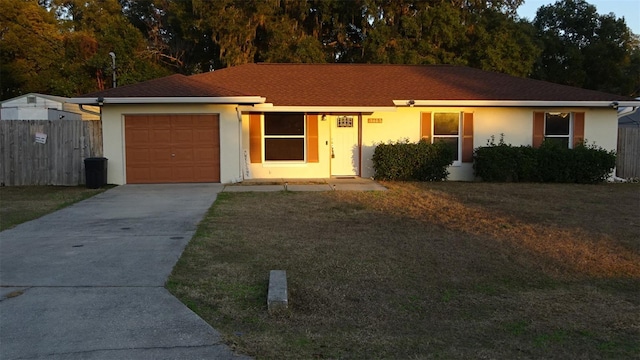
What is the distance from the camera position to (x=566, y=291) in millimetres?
6223

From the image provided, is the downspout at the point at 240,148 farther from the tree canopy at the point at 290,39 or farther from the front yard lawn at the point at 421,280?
the tree canopy at the point at 290,39

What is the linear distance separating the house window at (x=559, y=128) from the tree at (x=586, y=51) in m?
19.2

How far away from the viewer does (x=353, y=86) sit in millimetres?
19062

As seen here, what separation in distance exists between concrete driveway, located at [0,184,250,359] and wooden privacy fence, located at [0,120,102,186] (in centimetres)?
640

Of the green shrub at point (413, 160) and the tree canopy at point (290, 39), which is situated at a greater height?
the tree canopy at point (290, 39)

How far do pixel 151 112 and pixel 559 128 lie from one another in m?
13.4

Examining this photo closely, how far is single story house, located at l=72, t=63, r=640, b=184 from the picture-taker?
16.4 meters

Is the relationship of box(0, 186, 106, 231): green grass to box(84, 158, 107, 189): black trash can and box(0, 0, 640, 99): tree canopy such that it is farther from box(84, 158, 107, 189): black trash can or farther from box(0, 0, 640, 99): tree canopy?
box(0, 0, 640, 99): tree canopy

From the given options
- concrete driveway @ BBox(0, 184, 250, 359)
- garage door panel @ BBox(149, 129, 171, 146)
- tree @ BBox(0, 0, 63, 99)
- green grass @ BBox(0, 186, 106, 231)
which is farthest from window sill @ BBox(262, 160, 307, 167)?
tree @ BBox(0, 0, 63, 99)

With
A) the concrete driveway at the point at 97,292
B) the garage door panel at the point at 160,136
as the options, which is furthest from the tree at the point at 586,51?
the concrete driveway at the point at 97,292

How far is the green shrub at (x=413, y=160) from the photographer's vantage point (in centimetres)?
1700

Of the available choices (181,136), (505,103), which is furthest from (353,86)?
(181,136)

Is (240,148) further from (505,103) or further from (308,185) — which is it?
(505,103)

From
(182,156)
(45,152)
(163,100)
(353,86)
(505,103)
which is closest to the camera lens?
(163,100)
